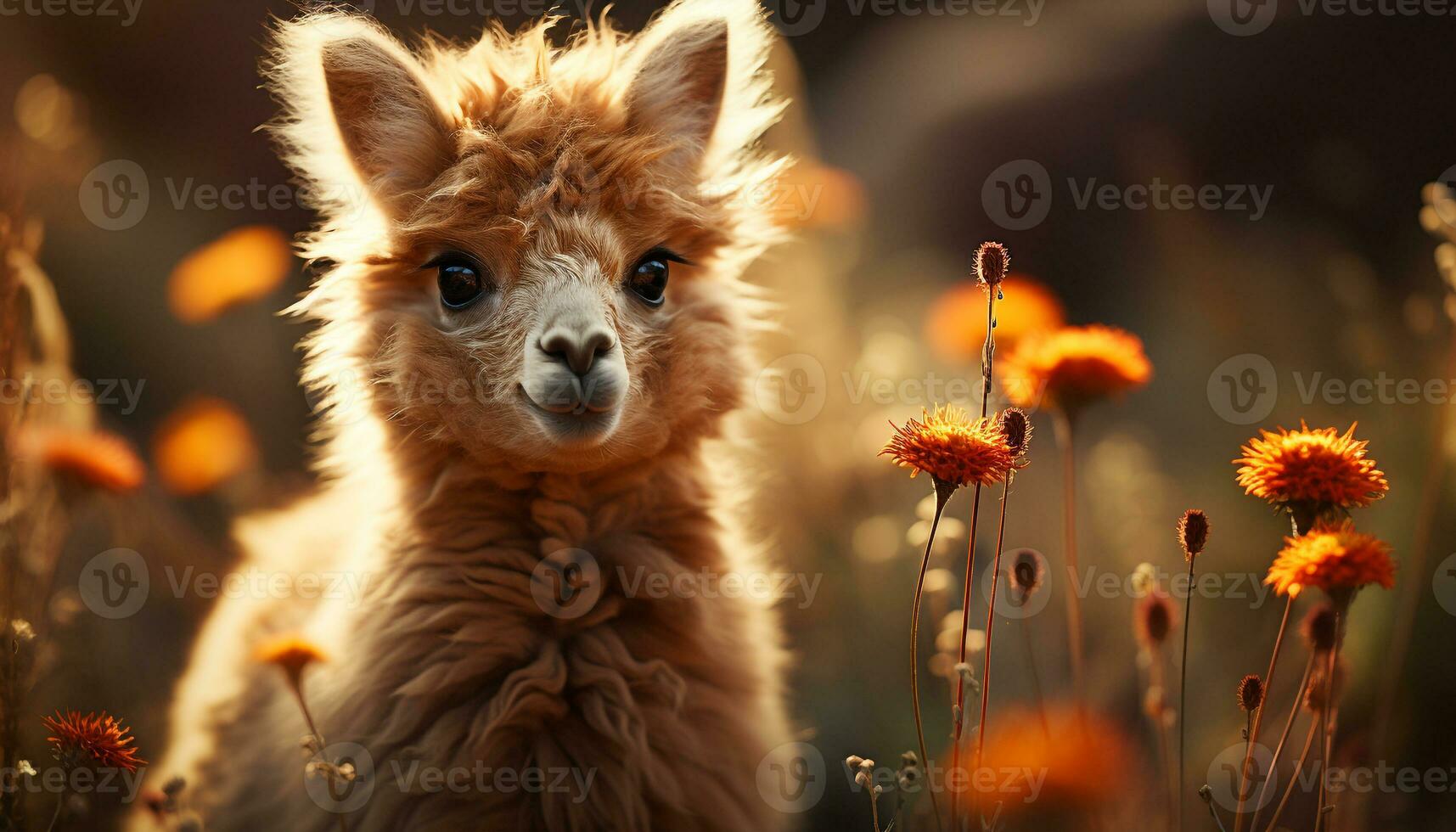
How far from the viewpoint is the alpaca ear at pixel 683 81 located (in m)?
2.61

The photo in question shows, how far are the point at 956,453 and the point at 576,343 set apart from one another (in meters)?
0.83

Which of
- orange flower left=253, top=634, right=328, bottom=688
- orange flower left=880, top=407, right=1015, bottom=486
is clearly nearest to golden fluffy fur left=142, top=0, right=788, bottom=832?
orange flower left=253, top=634, right=328, bottom=688

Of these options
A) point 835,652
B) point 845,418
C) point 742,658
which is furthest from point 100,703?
point 845,418

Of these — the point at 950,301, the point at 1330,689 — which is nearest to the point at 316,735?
the point at 1330,689

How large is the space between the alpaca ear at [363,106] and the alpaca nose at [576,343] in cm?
63

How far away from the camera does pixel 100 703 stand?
3.17 metres

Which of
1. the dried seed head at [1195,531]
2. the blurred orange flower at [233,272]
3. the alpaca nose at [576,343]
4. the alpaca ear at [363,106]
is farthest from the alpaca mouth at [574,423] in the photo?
the blurred orange flower at [233,272]

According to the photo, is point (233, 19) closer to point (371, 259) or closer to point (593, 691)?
point (371, 259)

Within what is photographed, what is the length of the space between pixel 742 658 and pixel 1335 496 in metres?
1.48

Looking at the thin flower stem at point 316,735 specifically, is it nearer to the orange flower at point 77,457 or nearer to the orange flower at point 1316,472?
the orange flower at point 77,457

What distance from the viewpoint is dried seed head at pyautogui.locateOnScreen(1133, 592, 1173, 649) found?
207cm

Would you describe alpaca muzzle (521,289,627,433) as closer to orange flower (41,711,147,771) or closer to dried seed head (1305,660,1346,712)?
orange flower (41,711,147,771)

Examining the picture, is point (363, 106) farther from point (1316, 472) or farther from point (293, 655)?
point (1316, 472)

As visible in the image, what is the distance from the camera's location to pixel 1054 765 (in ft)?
6.27
